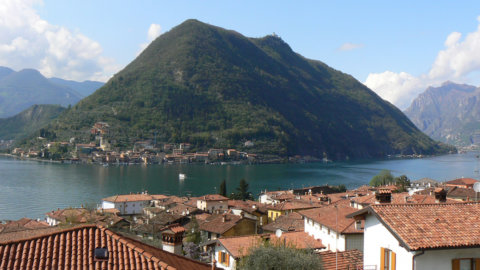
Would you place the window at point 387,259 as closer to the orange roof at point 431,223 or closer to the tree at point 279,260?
the orange roof at point 431,223

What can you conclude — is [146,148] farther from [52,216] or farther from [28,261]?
[28,261]

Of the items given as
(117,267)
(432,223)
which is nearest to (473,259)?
(432,223)

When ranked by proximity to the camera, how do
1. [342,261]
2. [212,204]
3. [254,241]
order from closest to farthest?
[342,261] < [254,241] < [212,204]

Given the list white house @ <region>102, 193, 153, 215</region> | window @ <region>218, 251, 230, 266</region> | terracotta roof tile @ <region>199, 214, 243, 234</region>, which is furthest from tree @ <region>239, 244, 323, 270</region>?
white house @ <region>102, 193, 153, 215</region>

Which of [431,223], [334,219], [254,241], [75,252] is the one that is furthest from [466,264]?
[334,219]

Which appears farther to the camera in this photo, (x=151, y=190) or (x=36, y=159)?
(x=36, y=159)

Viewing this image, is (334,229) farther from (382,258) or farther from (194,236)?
(194,236)
